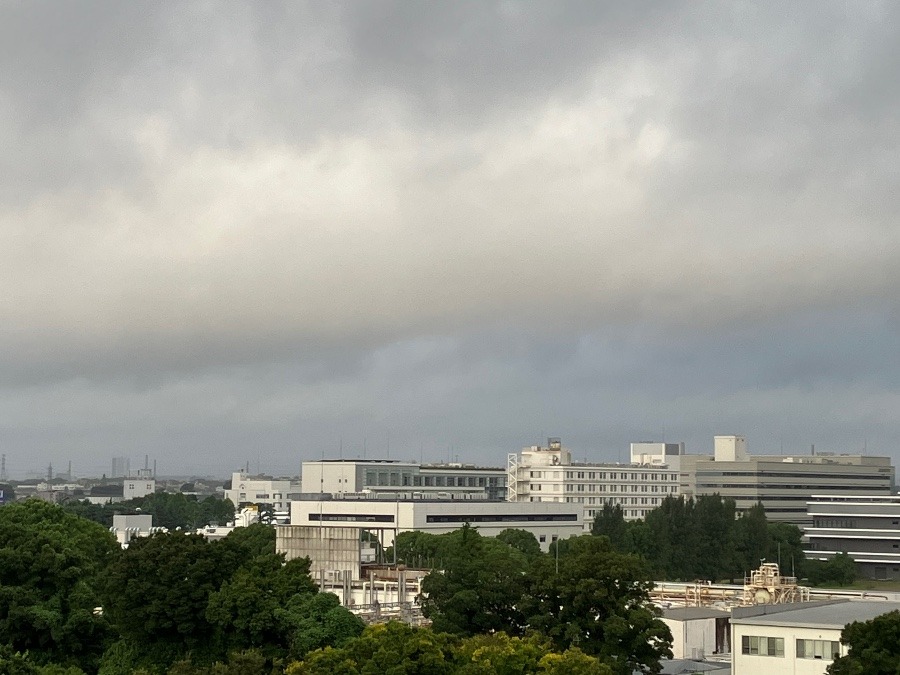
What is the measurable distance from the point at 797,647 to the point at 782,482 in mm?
139687

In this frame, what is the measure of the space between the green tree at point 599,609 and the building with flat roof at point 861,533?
105 metres

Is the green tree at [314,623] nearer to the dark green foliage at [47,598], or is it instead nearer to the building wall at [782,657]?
the dark green foliage at [47,598]

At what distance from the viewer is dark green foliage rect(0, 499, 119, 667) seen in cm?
5844

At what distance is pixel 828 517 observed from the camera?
161 m

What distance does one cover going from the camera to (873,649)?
43.5 metres

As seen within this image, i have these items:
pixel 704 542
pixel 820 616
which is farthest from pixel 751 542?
pixel 820 616

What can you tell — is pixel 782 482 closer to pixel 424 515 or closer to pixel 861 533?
pixel 861 533

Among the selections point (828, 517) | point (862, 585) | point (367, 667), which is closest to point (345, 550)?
point (367, 667)

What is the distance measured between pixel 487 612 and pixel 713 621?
28500mm

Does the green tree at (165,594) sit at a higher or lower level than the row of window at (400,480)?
lower

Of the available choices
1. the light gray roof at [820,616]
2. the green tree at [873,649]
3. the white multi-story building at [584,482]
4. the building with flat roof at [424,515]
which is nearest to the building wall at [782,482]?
the white multi-story building at [584,482]

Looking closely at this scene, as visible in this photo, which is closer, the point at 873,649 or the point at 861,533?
the point at 873,649

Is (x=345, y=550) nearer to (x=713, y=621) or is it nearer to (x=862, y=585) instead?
(x=713, y=621)

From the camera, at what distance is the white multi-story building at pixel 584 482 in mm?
178625
